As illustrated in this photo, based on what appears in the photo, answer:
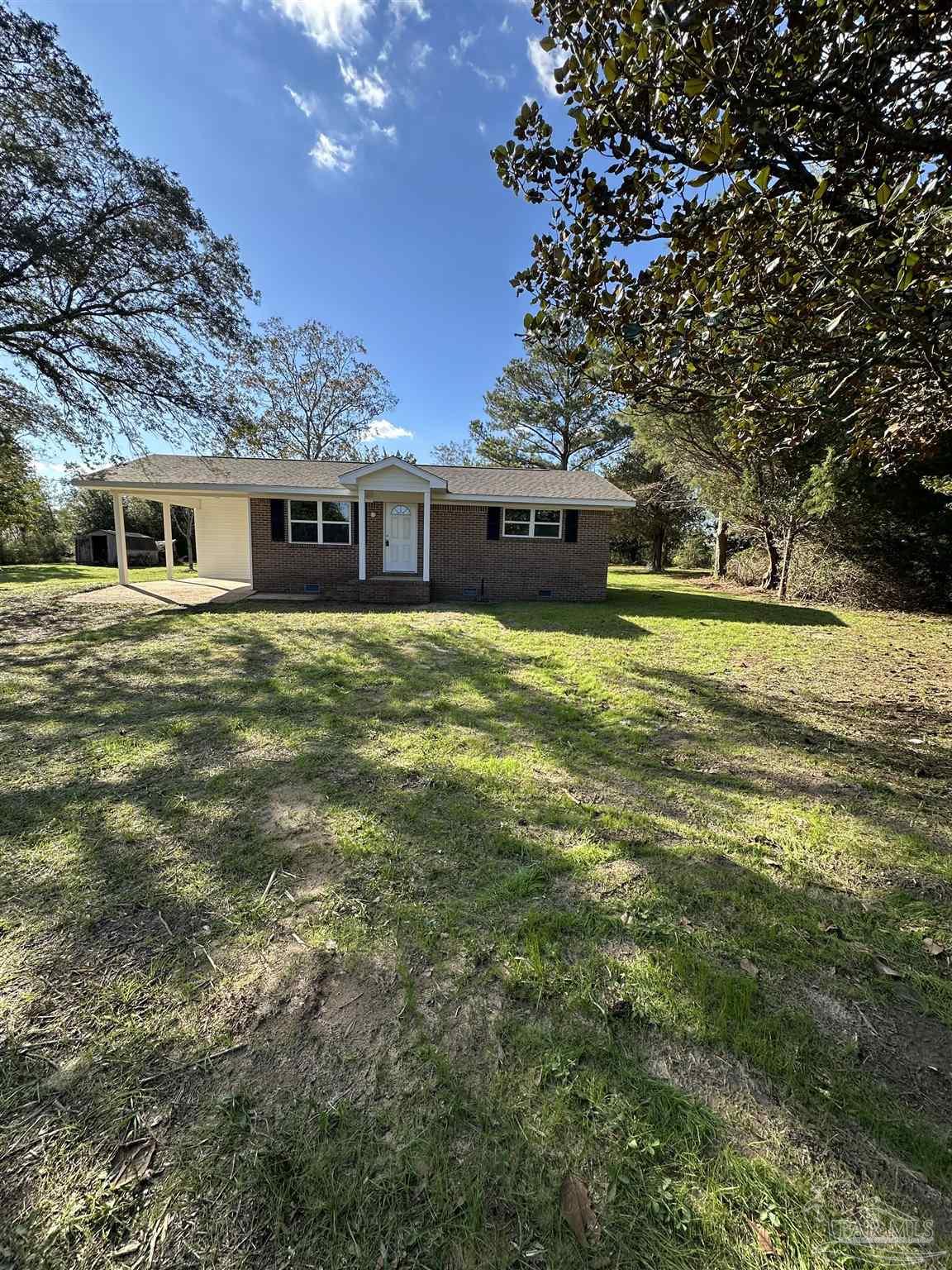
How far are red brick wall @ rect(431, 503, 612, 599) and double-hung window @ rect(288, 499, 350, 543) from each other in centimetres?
240

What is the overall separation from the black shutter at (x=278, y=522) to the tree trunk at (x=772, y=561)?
14807 millimetres

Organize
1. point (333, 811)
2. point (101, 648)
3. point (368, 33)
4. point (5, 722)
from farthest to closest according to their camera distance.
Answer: point (368, 33), point (101, 648), point (5, 722), point (333, 811)

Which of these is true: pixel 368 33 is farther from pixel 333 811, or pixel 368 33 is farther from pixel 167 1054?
pixel 167 1054

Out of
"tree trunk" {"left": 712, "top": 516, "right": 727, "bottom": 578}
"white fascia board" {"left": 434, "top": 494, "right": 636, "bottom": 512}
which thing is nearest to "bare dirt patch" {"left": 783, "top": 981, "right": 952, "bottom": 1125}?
"white fascia board" {"left": 434, "top": 494, "right": 636, "bottom": 512}

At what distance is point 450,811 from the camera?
10.4 ft

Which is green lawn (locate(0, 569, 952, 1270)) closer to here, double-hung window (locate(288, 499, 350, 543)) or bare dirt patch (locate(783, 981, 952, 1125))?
bare dirt patch (locate(783, 981, 952, 1125))

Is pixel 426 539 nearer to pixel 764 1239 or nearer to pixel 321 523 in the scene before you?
pixel 321 523

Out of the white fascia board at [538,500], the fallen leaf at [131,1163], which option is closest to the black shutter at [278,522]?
the white fascia board at [538,500]

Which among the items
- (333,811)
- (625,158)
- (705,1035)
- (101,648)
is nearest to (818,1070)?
(705,1035)

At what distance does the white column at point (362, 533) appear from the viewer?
12.6 meters

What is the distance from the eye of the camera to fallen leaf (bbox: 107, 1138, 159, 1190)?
1.34 m

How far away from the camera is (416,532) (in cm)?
1430

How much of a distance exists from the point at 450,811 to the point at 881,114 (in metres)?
5.20
